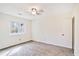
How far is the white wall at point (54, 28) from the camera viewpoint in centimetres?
381

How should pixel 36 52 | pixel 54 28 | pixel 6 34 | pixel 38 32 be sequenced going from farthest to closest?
pixel 38 32 < pixel 54 28 < pixel 6 34 < pixel 36 52

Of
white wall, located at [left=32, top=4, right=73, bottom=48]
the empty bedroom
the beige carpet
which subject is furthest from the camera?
white wall, located at [left=32, top=4, right=73, bottom=48]

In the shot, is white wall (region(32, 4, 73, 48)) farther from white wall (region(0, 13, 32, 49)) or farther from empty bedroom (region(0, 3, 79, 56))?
white wall (region(0, 13, 32, 49))

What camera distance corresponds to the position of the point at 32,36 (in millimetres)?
5848

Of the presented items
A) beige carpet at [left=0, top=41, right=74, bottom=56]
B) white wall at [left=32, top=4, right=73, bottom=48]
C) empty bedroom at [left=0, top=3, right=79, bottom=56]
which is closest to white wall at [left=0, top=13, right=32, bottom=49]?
empty bedroom at [left=0, top=3, right=79, bottom=56]

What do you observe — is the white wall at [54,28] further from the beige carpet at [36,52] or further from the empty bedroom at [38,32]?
the beige carpet at [36,52]

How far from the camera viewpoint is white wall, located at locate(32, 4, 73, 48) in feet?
12.5

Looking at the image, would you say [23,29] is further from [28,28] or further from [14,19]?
[14,19]

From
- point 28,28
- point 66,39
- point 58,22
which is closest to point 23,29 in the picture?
point 28,28

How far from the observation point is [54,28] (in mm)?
4477

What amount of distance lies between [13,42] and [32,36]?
1875 millimetres

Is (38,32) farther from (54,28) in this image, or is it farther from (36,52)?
(36,52)

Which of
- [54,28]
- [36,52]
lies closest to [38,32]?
[54,28]

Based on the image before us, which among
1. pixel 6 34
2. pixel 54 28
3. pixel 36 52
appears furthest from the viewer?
pixel 54 28
